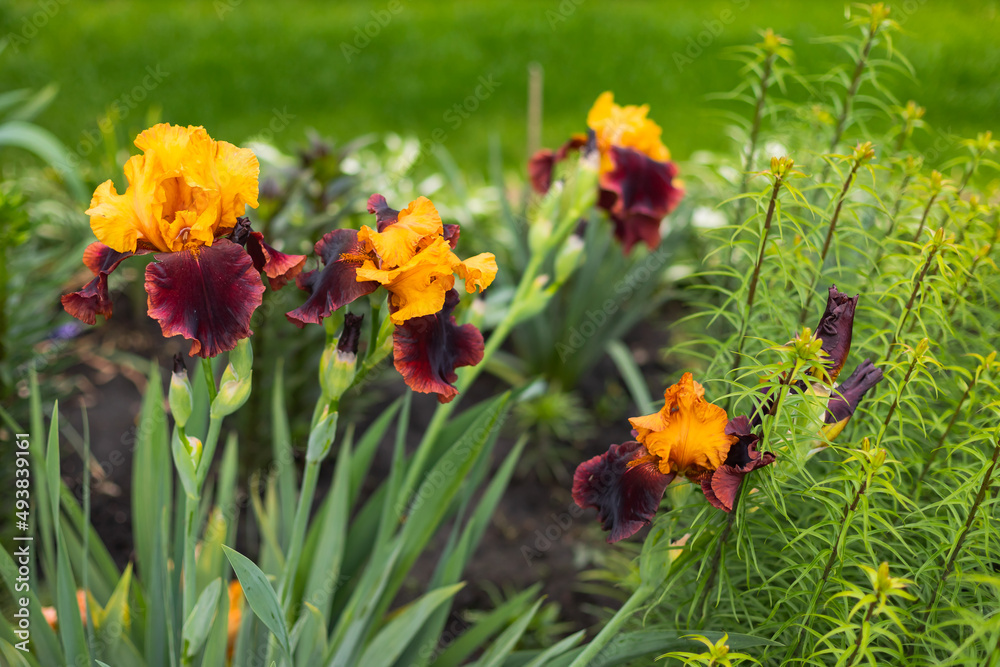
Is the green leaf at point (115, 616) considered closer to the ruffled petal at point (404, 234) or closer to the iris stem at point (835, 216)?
the ruffled petal at point (404, 234)

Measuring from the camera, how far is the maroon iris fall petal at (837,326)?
0.96m

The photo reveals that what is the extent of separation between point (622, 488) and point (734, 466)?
0.16 m

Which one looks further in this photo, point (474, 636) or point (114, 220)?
point (474, 636)

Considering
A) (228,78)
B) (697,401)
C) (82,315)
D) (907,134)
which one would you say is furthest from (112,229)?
(228,78)

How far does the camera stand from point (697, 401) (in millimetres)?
963

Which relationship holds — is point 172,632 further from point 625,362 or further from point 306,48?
point 306,48

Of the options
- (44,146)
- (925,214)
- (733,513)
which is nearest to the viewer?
(733,513)

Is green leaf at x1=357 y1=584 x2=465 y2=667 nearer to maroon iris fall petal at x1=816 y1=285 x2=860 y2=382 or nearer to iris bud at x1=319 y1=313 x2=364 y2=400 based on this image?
iris bud at x1=319 y1=313 x2=364 y2=400

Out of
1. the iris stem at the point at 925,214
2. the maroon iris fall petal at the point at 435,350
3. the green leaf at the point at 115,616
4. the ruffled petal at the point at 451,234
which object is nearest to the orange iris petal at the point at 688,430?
the maroon iris fall petal at the point at 435,350

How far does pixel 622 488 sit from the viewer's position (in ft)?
3.37

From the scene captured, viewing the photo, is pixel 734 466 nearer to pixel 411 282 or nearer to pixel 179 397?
pixel 411 282

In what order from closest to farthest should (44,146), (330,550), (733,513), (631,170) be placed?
(733,513), (330,550), (631,170), (44,146)

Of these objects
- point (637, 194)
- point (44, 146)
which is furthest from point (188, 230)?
point (44, 146)

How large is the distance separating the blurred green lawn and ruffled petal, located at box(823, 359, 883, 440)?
9.94 feet
